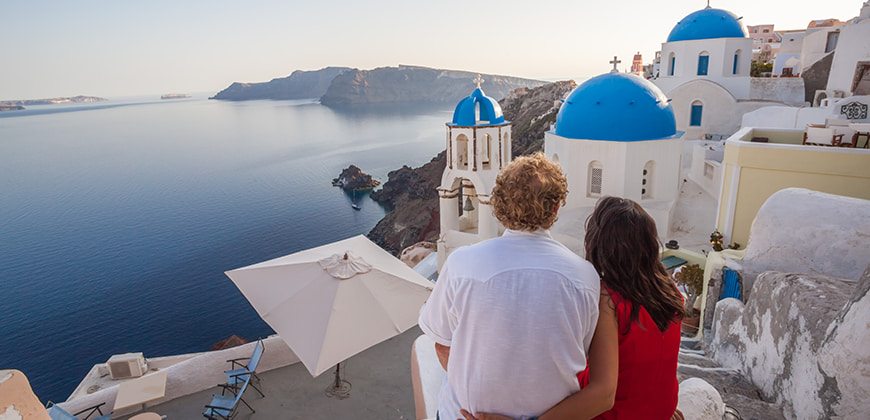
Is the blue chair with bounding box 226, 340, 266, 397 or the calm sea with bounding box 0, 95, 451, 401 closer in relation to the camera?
the blue chair with bounding box 226, 340, 266, 397

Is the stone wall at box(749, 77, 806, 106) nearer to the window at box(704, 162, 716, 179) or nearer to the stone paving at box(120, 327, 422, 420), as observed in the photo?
the window at box(704, 162, 716, 179)

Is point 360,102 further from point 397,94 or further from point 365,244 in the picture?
point 365,244

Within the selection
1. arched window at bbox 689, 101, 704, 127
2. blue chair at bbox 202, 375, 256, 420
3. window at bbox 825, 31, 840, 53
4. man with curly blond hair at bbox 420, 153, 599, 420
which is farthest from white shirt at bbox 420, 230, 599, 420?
window at bbox 825, 31, 840, 53

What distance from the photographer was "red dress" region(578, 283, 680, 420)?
77.4 inches

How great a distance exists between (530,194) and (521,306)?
0.42 meters

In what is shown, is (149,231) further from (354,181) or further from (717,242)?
(717,242)

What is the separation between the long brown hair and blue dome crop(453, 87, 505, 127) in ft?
36.1

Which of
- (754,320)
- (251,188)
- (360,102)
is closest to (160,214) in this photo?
(251,188)

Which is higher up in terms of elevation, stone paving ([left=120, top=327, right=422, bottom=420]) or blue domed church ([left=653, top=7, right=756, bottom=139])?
blue domed church ([left=653, top=7, right=756, bottom=139])

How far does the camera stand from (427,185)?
1893 inches

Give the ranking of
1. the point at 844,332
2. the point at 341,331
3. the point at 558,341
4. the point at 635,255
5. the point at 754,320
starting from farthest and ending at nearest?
the point at 341,331
the point at 754,320
the point at 844,332
the point at 635,255
the point at 558,341

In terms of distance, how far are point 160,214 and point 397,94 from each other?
148415 millimetres

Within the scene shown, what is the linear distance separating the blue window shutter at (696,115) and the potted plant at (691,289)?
12821 mm

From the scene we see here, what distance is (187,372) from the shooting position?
7.02 meters
